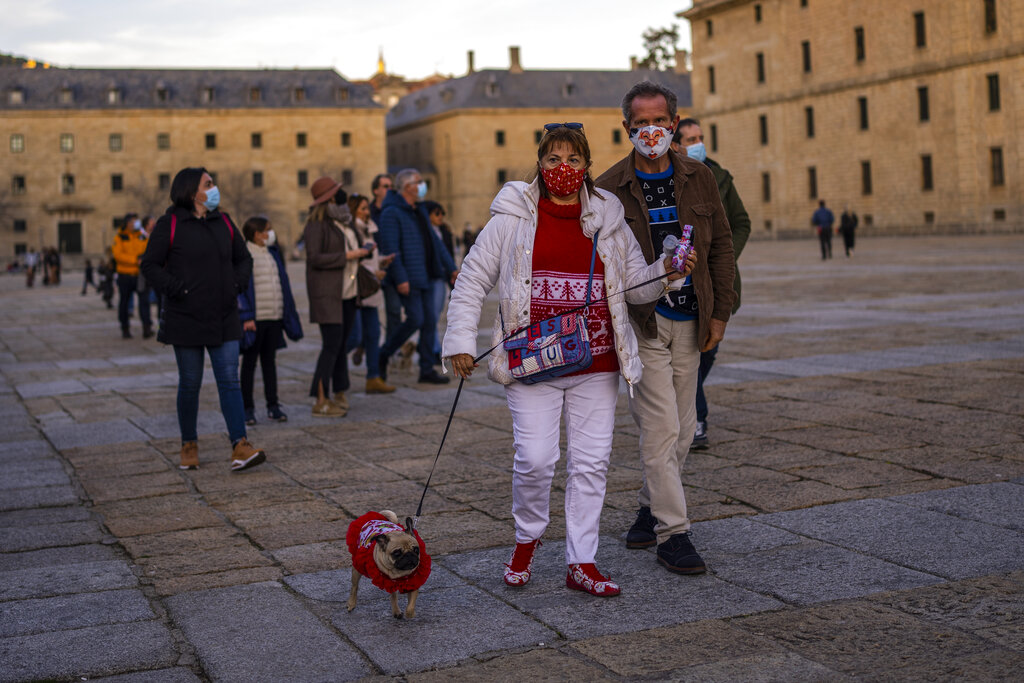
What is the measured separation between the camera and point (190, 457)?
289 inches

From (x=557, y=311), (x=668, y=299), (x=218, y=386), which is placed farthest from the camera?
(x=218, y=386)

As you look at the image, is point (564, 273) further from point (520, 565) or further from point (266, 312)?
point (266, 312)

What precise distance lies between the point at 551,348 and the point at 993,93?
5232 cm

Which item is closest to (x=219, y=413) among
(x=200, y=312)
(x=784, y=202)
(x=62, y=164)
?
(x=200, y=312)

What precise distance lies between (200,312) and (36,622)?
3.17 meters

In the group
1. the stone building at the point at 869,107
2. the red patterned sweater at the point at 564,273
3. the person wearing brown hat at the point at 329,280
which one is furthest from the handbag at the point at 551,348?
the stone building at the point at 869,107

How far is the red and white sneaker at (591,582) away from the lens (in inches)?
172

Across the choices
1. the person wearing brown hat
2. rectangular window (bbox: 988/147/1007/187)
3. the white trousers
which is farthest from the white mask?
rectangular window (bbox: 988/147/1007/187)

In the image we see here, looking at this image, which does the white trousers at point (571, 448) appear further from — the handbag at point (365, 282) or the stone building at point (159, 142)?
the stone building at point (159, 142)

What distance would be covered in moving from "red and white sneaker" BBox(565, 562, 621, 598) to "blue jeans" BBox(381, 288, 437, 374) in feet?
22.1

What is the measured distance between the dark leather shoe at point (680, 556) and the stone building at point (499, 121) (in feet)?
280

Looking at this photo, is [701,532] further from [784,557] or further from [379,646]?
[379,646]

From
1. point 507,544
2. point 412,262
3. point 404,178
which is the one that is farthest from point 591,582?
point 404,178

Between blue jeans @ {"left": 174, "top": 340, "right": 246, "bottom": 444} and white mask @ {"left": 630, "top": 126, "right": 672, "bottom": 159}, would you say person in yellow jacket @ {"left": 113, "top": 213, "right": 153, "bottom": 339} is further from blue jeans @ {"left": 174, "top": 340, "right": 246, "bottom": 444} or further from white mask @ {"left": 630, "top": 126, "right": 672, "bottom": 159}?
white mask @ {"left": 630, "top": 126, "right": 672, "bottom": 159}
